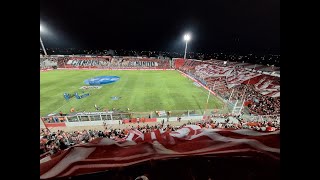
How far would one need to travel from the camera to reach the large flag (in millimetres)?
3266

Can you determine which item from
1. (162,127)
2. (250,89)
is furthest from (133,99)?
(250,89)

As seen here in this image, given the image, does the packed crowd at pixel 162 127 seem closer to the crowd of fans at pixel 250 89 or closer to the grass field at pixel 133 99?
the crowd of fans at pixel 250 89

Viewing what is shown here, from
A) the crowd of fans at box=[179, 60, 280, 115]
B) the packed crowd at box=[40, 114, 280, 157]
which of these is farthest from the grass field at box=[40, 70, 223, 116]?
the packed crowd at box=[40, 114, 280, 157]

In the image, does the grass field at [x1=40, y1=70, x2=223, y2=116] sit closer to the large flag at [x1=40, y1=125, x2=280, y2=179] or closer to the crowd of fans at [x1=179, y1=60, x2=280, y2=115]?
the crowd of fans at [x1=179, y1=60, x2=280, y2=115]

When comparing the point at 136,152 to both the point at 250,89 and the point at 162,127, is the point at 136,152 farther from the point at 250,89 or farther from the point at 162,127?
the point at 250,89

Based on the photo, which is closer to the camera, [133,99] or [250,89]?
[133,99]

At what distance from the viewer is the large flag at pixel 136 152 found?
3.27 m

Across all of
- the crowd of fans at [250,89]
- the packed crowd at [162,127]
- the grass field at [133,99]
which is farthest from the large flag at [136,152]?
the grass field at [133,99]

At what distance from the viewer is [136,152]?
146 inches

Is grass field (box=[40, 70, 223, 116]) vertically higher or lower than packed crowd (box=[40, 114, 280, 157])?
higher
